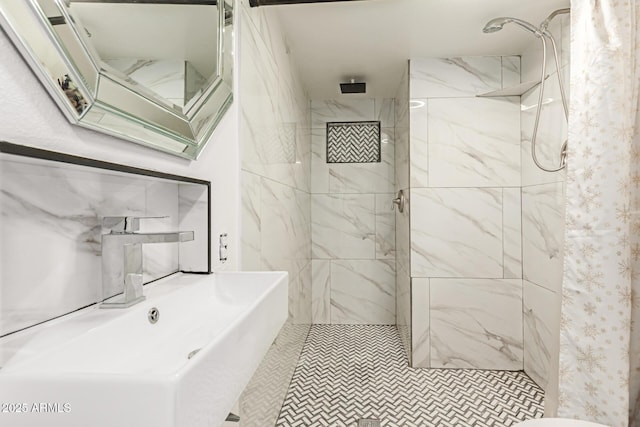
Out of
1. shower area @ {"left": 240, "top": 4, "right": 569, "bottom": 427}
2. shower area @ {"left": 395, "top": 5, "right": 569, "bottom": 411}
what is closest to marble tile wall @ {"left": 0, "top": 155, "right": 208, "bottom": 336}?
shower area @ {"left": 240, "top": 4, "right": 569, "bottom": 427}

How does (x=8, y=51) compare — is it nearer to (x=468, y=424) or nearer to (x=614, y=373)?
(x=614, y=373)

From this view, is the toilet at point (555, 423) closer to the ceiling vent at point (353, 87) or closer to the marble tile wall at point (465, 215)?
the marble tile wall at point (465, 215)

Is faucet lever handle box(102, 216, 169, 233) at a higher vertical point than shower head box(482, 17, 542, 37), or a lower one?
lower

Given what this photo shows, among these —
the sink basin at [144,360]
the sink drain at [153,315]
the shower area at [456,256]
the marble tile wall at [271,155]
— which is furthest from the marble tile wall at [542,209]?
the sink drain at [153,315]

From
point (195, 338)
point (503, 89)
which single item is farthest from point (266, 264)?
point (503, 89)

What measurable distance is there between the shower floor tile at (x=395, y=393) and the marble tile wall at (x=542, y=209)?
0.25 metres

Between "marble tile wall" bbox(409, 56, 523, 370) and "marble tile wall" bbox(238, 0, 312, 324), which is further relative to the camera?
"marble tile wall" bbox(409, 56, 523, 370)

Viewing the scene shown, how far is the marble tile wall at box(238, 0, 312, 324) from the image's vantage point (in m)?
1.57

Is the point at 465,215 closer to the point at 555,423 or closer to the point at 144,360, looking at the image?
the point at 555,423

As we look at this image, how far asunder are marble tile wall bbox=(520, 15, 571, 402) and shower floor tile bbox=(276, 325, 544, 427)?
0.25 metres

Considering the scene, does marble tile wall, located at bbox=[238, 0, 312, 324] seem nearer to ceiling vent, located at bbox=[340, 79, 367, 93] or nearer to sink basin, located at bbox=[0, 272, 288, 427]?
ceiling vent, located at bbox=[340, 79, 367, 93]

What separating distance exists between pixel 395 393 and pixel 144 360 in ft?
6.31

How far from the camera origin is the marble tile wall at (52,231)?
0.62 meters

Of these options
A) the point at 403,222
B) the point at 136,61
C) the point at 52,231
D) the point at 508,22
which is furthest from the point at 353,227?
the point at 52,231
